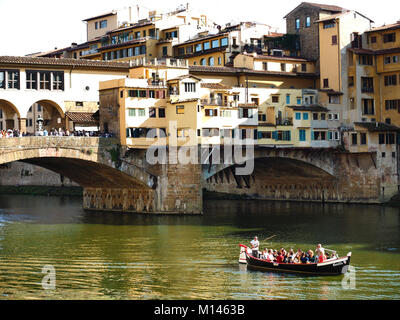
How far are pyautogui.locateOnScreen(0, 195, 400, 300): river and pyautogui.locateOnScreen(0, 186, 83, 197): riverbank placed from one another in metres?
21.0

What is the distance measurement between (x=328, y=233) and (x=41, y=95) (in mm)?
30423

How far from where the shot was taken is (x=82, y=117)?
262ft

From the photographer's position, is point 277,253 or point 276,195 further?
point 276,195

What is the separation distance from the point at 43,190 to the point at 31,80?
143 ft

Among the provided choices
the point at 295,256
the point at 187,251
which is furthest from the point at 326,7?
the point at 295,256

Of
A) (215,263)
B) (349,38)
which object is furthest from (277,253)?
(349,38)

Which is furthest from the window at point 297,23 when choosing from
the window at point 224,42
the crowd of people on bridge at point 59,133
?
the crowd of people on bridge at point 59,133

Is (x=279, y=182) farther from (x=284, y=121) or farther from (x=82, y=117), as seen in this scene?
(x=82, y=117)

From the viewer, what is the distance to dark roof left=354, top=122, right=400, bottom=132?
290 ft

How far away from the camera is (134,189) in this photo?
82.3 metres

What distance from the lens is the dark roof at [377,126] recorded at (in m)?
88.5

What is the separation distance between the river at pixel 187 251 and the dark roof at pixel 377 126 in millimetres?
8933
